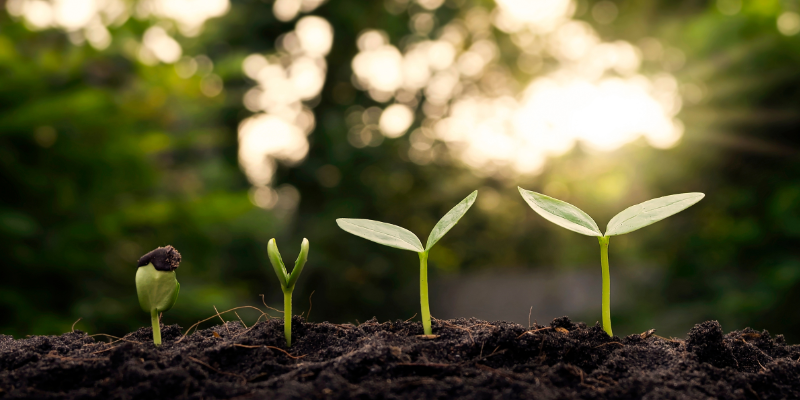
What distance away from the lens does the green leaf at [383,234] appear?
28.3 inches

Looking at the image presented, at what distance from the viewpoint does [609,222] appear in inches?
27.9

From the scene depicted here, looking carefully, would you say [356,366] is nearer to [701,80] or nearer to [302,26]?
[701,80]

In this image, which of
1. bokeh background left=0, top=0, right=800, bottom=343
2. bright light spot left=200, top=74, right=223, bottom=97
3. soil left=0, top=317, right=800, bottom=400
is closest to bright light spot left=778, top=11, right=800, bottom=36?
bokeh background left=0, top=0, right=800, bottom=343

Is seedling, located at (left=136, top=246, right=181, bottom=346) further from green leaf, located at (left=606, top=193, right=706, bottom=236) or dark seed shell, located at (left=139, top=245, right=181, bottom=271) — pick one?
green leaf, located at (left=606, top=193, right=706, bottom=236)

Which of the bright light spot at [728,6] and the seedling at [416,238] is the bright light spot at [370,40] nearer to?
the bright light spot at [728,6]

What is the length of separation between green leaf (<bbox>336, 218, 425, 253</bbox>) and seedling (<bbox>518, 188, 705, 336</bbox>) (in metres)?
0.18

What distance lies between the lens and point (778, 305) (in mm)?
2402

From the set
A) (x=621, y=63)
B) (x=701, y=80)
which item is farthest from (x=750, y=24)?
(x=621, y=63)

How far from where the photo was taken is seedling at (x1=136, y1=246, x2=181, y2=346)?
70 centimetres

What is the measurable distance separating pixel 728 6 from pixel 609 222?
3.35 meters

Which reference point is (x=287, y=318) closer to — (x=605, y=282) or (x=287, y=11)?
(x=605, y=282)

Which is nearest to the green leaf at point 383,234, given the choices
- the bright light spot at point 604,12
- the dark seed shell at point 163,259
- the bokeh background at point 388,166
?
the dark seed shell at point 163,259

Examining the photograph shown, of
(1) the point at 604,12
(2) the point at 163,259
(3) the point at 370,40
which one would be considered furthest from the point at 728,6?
(2) the point at 163,259

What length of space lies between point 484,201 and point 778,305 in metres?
2.93
